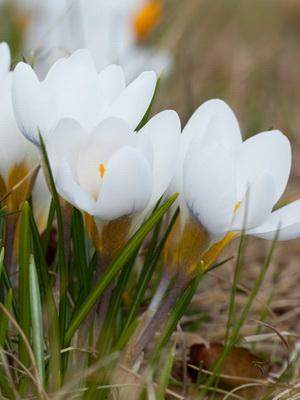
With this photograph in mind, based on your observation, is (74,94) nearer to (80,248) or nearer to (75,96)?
(75,96)

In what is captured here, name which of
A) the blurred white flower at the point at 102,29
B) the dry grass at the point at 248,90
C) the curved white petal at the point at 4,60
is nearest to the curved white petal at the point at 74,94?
the curved white petal at the point at 4,60

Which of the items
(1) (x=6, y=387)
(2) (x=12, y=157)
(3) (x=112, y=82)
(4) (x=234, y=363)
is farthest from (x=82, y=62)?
(4) (x=234, y=363)

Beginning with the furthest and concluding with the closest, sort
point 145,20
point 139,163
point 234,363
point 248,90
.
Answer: point 248,90, point 145,20, point 234,363, point 139,163

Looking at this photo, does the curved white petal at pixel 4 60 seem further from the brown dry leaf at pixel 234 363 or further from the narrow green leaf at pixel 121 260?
the brown dry leaf at pixel 234 363

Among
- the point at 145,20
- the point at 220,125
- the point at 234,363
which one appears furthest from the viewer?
the point at 145,20

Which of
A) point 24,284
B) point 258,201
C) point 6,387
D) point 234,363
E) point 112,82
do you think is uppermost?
point 112,82

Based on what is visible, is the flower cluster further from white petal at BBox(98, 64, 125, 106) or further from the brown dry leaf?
the brown dry leaf

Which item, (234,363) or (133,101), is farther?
(234,363)

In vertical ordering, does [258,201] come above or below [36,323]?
above
